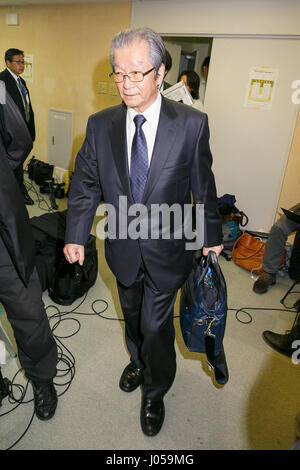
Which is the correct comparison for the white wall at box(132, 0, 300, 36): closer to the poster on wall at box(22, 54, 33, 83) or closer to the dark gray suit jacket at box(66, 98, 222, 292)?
the poster on wall at box(22, 54, 33, 83)

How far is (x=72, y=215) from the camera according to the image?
135 centimetres

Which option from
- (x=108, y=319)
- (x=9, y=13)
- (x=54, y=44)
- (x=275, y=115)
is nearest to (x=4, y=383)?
(x=108, y=319)

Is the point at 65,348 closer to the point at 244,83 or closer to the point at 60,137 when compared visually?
the point at 244,83

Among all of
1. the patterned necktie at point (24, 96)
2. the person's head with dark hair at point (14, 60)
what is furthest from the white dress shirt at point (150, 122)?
the person's head with dark hair at point (14, 60)

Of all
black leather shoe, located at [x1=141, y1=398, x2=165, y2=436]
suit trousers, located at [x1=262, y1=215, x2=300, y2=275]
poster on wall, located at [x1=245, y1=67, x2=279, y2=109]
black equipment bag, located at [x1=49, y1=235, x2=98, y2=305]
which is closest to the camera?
black leather shoe, located at [x1=141, y1=398, x2=165, y2=436]

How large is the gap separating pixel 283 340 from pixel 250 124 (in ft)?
8.14

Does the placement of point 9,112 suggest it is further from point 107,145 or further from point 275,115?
point 275,115

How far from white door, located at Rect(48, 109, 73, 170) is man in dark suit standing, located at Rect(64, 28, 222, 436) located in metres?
3.91

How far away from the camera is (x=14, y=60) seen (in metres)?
3.60

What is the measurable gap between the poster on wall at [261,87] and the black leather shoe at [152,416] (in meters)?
3.18

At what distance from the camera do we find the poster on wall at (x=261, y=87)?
129 inches

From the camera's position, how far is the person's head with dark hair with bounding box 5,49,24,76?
3.55m

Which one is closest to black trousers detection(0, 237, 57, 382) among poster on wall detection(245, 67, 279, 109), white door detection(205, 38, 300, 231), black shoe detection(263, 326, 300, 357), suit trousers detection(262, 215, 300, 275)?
black shoe detection(263, 326, 300, 357)

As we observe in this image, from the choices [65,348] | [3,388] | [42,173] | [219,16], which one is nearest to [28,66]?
[42,173]
